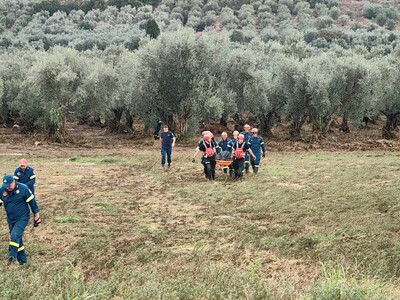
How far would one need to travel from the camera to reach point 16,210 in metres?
9.31

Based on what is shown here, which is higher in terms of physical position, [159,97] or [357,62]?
[357,62]

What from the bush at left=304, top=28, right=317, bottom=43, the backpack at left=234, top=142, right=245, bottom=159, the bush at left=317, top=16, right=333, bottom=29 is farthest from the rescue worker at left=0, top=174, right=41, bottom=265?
the bush at left=317, top=16, right=333, bottom=29

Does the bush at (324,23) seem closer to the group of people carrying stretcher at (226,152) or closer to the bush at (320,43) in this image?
the bush at (320,43)

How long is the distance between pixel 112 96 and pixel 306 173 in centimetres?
2240

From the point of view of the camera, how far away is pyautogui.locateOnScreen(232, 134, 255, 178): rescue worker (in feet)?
57.5

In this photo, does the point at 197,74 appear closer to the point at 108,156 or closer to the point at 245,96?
the point at 245,96

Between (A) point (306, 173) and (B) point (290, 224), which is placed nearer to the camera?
(B) point (290, 224)

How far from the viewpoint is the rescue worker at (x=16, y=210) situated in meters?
9.04

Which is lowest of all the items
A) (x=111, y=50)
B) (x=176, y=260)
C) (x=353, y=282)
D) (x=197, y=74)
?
(x=176, y=260)

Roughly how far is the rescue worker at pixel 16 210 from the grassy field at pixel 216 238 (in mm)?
383

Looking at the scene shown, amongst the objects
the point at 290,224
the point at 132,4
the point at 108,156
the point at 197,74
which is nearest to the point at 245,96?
the point at 197,74

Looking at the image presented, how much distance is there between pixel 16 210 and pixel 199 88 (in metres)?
25.1

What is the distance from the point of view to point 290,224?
454 inches

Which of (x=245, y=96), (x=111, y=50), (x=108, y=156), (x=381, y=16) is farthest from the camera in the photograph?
(x=381, y=16)
